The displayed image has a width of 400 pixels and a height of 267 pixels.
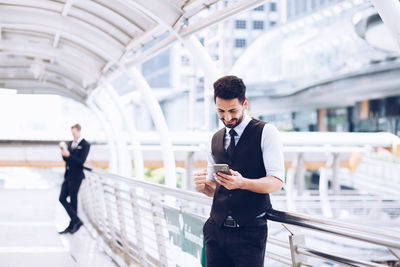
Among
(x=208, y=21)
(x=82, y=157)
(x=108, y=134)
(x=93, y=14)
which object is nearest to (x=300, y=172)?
(x=108, y=134)

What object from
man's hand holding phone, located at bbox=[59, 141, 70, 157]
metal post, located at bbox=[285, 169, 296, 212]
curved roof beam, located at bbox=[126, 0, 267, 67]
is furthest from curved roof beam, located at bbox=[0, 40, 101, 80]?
metal post, located at bbox=[285, 169, 296, 212]

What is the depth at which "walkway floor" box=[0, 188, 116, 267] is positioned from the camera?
5.50 m

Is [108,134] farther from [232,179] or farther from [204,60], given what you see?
[232,179]

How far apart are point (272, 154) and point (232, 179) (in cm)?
24

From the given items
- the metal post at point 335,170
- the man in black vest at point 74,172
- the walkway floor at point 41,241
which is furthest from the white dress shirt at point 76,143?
the metal post at point 335,170

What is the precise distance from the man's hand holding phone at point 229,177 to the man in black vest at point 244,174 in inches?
3.9

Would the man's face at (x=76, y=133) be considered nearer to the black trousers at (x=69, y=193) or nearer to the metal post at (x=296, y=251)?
the black trousers at (x=69, y=193)

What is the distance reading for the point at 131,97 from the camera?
29.8 metres

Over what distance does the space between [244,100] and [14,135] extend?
1825 centimetres

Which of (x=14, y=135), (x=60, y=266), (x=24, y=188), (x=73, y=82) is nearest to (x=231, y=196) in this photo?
(x=60, y=266)

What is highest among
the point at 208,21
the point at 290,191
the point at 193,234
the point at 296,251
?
the point at 208,21

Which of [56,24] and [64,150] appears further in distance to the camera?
[64,150]

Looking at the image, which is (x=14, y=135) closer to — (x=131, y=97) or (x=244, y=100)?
(x=131, y=97)

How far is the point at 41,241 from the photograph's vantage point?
22.1ft
